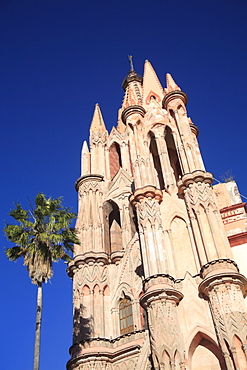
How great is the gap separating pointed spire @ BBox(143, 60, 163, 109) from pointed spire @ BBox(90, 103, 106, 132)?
4.63 metres

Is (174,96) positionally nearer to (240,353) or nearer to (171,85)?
(171,85)

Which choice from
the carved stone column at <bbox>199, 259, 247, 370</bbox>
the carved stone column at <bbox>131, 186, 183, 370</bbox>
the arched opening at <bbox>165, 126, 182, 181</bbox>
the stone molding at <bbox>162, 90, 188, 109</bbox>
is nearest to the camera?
the carved stone column at <bbox>199, 259, 247, 370</bbox>

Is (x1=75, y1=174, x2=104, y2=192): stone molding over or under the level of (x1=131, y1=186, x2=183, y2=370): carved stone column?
over

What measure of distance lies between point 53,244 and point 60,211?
168 cm

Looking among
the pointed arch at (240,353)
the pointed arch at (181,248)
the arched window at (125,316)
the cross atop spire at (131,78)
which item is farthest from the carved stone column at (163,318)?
the cross atop spire at (131,78)

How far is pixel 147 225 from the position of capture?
19.9 m

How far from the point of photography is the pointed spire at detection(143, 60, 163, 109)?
97.7 ft

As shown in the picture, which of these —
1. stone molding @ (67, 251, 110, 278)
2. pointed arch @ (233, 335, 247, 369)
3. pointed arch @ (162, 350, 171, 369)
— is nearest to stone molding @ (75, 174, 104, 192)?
stone molding @ (67, 251, 110, 278)

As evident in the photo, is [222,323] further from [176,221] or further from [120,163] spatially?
[120,163]

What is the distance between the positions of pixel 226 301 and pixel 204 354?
2437mm

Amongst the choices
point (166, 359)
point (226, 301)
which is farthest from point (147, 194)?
point (166, 359)

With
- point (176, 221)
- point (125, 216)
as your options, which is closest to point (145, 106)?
point (125, 216)

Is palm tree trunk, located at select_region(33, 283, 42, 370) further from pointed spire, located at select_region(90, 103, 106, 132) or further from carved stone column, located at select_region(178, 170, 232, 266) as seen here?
pointed spire, located at select_region(90, 103, 106, 132)

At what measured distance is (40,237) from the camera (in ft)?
50.6
